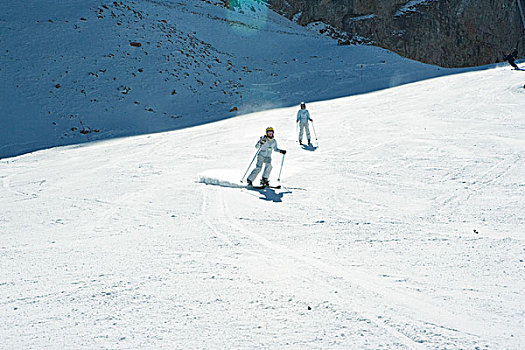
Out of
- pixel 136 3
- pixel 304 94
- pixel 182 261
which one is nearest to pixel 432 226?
pixel 182 261

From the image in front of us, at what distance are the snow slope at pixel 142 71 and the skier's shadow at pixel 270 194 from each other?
473 inches

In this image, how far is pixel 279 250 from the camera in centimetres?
513

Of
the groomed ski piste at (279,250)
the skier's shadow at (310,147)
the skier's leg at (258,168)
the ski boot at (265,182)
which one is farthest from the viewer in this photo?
the skier's shadow at (310,147)

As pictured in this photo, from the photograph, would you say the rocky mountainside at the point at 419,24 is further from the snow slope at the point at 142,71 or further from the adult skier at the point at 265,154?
the adult skier at the point at 265,154

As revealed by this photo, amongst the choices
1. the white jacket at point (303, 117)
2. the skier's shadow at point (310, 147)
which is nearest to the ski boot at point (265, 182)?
the skier's shadow at point (310, 147)

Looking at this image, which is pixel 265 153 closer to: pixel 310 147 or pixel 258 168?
pixel 258 168

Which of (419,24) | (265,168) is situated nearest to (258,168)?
(265,168)

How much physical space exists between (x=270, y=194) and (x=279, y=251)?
121 inches

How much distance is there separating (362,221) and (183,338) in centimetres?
363

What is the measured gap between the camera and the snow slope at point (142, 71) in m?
19.9

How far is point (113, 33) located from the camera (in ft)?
88.0

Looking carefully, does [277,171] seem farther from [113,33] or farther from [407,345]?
[113,33]

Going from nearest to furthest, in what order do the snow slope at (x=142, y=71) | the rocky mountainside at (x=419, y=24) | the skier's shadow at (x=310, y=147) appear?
the skier's shadow at (x=310, y=147) → the snow slope at (x=142, y=71) → the rocky mountainside at (x=419, y=24)

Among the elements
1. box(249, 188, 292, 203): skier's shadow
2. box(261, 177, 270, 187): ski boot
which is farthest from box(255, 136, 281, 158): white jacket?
box(249, 188, 292, 203): skier's shadow
